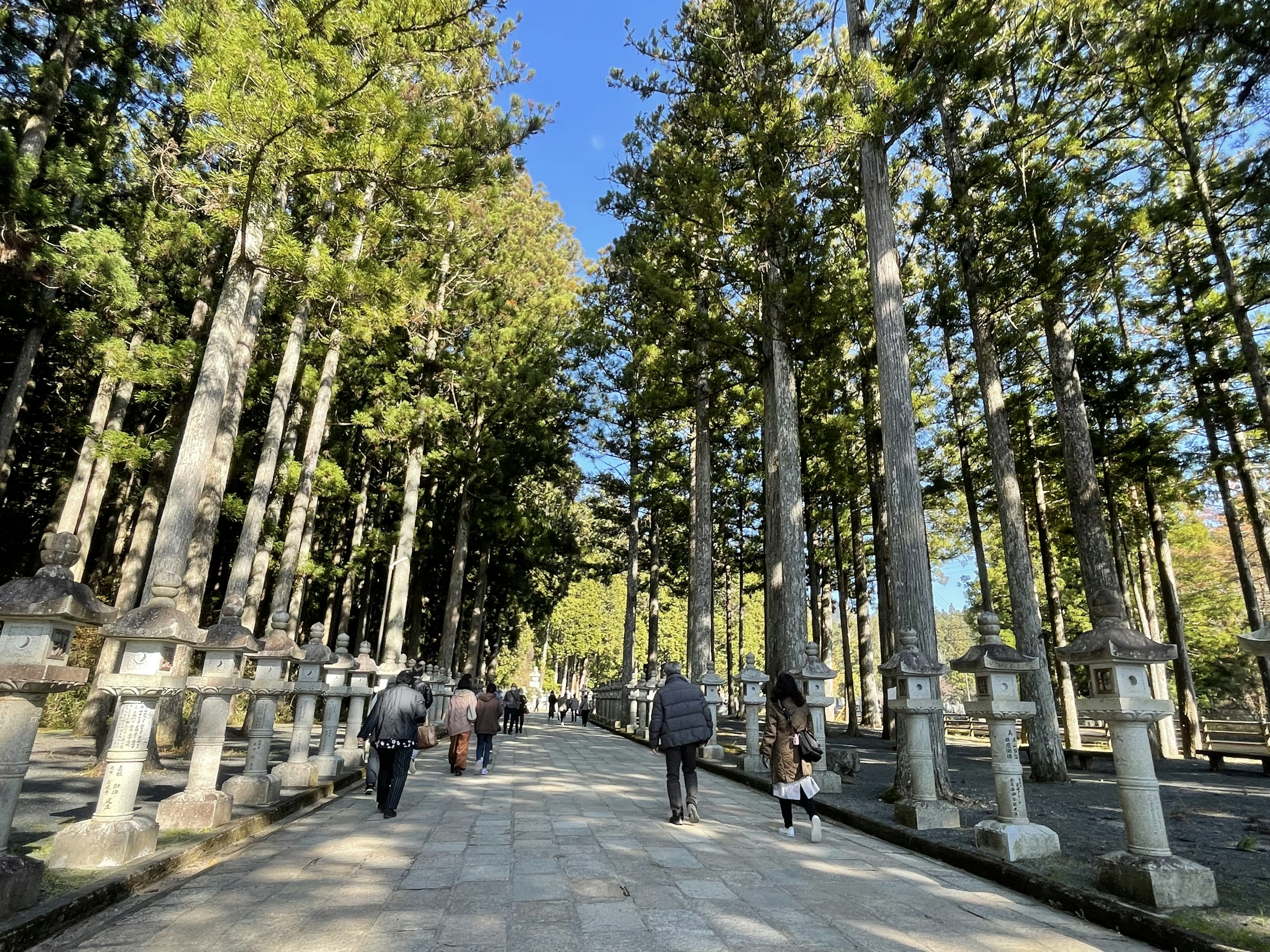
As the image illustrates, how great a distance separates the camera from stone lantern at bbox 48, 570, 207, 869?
4.14 metres

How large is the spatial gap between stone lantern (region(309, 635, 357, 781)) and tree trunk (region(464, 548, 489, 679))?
11.4m

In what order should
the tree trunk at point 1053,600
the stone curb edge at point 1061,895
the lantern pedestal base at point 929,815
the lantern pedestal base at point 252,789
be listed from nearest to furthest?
the stone curb edge at point 1061,895 < the lantern pedestal base at point 929,815 < the lantern pedestal base at point 252,789 < the tree trunk at point 1053,600

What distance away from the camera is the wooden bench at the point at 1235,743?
12258mm

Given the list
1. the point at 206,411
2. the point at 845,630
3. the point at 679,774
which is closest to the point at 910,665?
the point at 679,774

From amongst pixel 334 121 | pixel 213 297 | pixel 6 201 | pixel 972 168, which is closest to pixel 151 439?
pixel 213 297

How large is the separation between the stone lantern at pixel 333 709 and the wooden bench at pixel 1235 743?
52.8ft

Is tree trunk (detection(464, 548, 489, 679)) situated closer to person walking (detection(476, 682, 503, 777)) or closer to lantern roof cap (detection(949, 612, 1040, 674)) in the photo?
person walking (detection(476, 682, 503, 777))

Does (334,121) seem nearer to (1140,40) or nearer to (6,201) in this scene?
(6,201)

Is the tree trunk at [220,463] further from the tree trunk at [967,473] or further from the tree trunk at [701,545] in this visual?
the tree trunk at [967,473]

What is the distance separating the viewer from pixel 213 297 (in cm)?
1241

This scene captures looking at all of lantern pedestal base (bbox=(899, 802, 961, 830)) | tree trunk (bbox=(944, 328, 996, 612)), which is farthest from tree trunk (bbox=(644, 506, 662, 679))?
lantern pedestal base (bbox=(899, 802, 961, 830))

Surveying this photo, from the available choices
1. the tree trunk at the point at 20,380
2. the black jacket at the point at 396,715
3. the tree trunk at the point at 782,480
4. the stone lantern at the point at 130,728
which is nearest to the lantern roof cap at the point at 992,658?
the tree trunk at the point at 782,480

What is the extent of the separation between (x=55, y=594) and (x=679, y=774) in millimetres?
5600

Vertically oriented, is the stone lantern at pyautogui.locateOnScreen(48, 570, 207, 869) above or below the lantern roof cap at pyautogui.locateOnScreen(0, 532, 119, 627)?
below
